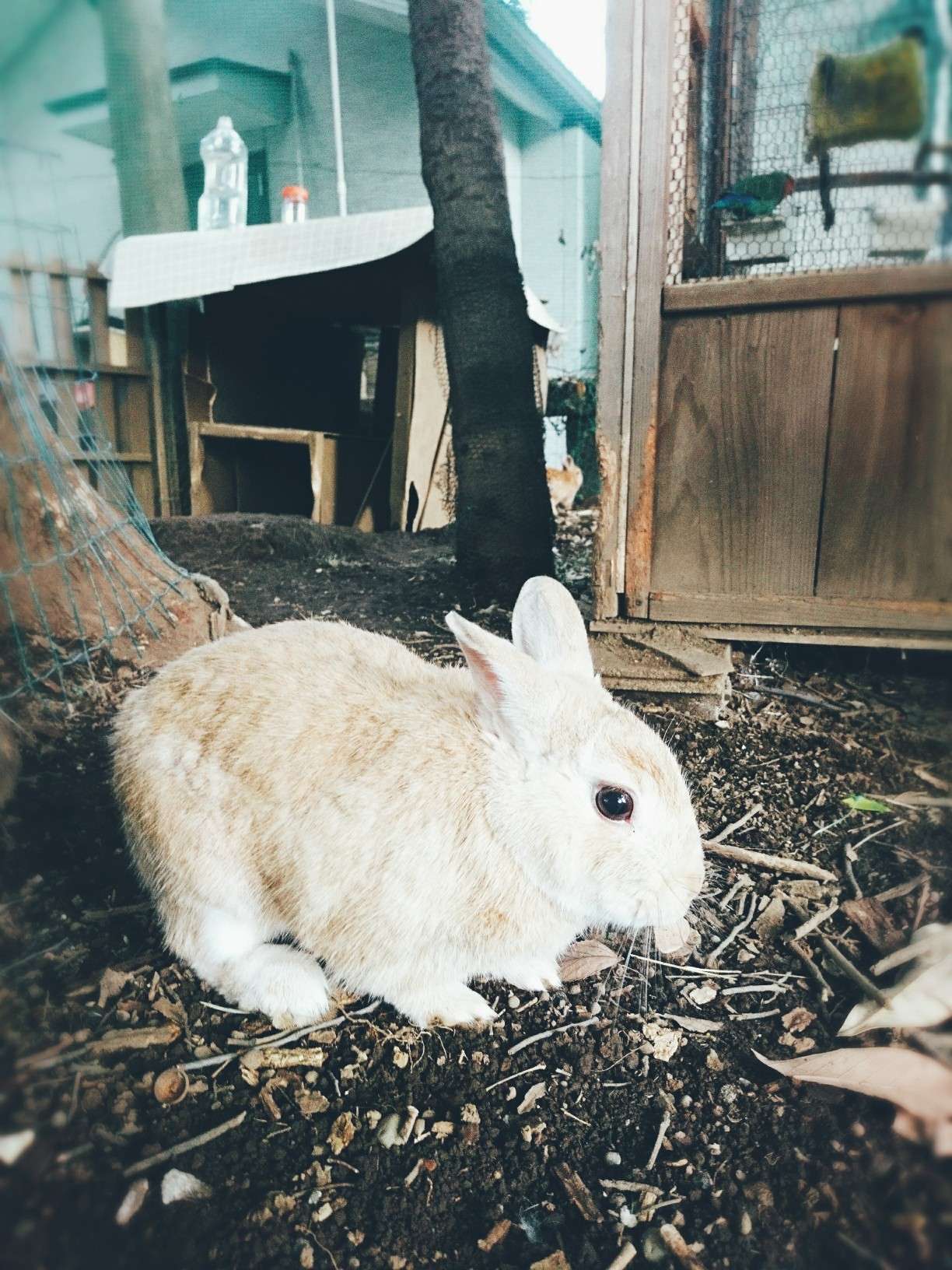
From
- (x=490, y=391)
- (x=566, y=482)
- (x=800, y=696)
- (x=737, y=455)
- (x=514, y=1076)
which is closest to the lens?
(x=514, y=1076)

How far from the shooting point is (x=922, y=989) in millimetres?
666

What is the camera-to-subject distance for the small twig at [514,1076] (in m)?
1.23

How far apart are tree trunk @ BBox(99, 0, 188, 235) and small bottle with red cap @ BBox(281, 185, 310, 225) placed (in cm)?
15

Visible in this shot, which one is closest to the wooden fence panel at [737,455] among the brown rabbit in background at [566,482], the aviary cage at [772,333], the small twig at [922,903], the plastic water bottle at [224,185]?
the aviary cage at [772,333]

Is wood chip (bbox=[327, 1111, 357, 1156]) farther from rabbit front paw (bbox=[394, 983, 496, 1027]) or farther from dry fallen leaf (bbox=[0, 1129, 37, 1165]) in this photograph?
dry fallen leaf (bbox=[0, 1129, 37, 1165])

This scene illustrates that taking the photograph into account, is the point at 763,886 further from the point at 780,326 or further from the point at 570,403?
the point at 570,403

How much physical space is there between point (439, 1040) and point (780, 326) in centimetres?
149

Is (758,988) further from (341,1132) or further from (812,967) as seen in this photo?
(341,1132)

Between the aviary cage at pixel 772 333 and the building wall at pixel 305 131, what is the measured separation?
0.81 ft

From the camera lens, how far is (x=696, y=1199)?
1000mm

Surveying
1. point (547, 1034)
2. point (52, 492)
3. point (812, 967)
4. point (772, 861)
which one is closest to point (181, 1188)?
point (547, 1034)

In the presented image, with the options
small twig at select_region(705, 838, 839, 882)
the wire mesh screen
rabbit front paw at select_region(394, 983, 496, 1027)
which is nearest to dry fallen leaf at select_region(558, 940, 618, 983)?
rabbit front paw at select_region(394, 983, 496, 1027)

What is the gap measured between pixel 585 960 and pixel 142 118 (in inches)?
56.3

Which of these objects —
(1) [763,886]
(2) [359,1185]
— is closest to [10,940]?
(2) [359,1185]
